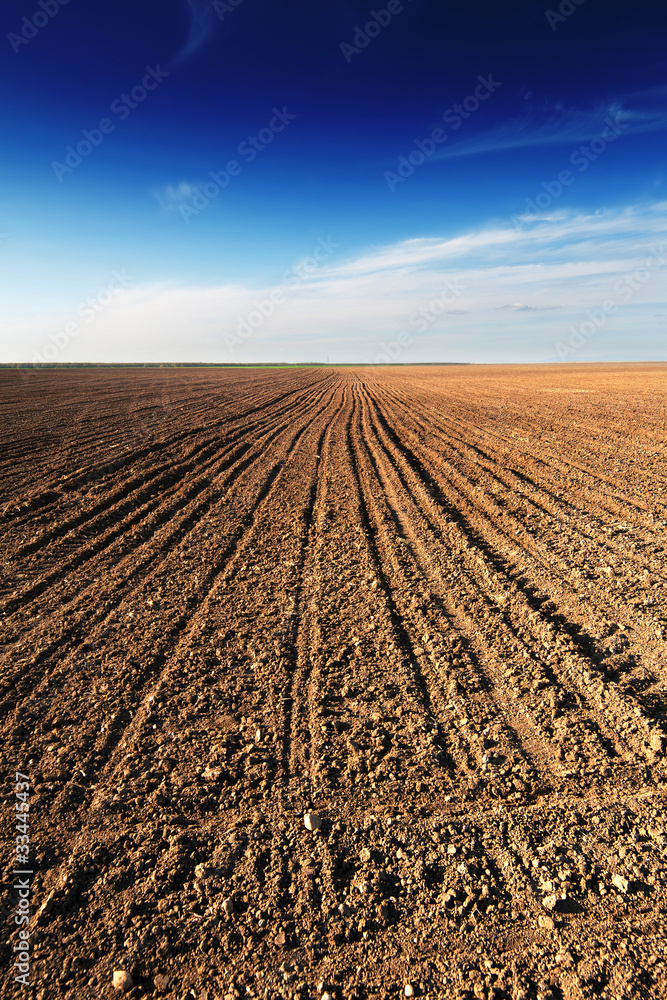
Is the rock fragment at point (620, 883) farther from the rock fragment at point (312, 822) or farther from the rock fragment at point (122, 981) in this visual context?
the rock fragment at point (122, 981)

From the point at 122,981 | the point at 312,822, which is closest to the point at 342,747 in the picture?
the point at 312,822

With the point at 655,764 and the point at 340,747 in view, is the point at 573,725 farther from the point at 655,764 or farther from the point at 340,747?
the point at 340,747

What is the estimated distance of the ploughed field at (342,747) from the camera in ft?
7.59

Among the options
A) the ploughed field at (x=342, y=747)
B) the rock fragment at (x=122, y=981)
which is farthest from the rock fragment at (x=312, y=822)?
the rock fragment at (x=122, y=981)

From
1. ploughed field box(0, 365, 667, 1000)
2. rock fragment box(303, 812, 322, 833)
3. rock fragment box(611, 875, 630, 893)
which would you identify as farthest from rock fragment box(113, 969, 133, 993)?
rock fragment box(611, 875, 630, 893)

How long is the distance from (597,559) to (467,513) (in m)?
2.23

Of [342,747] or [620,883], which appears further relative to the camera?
[342,747]

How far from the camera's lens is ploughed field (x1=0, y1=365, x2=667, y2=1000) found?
231cm

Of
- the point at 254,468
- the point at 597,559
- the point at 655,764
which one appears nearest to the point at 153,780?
the point at 655,764

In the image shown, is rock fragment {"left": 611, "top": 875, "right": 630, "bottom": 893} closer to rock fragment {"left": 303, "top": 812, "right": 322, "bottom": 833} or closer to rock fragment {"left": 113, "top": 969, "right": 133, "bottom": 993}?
rock fragment {"left": 303, "top": 812, "right": 322, "bottom": 833}

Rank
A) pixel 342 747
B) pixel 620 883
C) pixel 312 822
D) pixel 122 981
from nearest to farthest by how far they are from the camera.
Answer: pixel 122 981 → pixel 620 883 → pixel 312 822 → pixel 342 747

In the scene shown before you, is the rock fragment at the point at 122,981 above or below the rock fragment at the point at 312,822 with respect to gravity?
below

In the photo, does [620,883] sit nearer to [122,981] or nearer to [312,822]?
[312,822]

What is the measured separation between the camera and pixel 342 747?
3469 millimetres
